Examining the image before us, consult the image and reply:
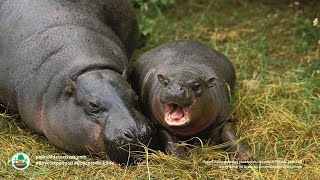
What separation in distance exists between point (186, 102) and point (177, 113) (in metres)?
0.23

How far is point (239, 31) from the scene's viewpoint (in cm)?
846

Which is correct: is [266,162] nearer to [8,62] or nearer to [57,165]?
[57,165]

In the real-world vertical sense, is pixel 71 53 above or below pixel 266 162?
above

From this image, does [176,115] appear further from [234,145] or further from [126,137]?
[234,145]

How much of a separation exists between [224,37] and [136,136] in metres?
3.40

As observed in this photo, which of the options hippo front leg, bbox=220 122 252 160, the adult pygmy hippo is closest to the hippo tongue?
the adult pygmy hippo

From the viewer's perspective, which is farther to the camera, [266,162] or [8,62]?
[8,62]

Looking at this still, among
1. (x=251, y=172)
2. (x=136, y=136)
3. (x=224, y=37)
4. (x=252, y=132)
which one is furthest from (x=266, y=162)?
(x=224, y=37)

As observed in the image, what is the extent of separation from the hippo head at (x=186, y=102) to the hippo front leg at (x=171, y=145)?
78 millimetres

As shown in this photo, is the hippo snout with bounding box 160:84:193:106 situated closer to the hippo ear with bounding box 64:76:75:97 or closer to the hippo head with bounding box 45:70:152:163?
the hippo head with bounding box 45:70:152:163

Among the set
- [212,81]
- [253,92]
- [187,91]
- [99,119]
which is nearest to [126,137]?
[99,119]

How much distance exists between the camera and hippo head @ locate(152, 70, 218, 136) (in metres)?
5.09

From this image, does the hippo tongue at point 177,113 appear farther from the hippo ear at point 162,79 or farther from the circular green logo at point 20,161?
the circular green logo at point 20,161

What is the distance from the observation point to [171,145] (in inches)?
216
